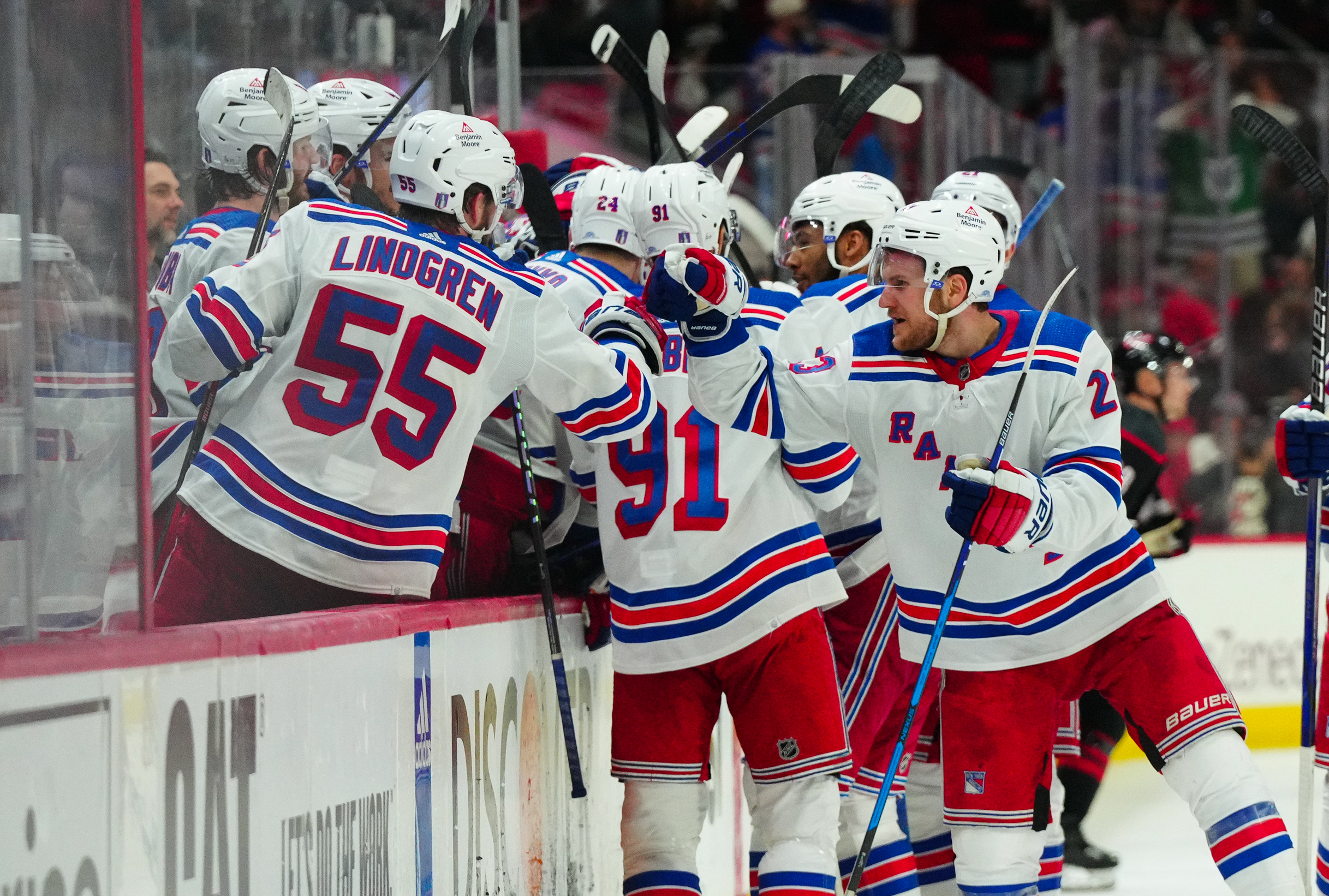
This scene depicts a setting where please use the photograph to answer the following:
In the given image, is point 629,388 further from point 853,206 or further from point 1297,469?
point 1297,469

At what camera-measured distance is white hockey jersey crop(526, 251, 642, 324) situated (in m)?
3.20

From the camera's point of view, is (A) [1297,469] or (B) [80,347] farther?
(A) [1297,469]

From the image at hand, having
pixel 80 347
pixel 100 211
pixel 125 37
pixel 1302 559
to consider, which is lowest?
pixel 1302 559

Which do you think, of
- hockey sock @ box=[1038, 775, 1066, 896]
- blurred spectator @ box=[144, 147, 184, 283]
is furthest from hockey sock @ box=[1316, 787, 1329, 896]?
blurred spectator @ box=[144, 147, 184, 283]

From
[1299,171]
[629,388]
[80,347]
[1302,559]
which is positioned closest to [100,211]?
[80,347]

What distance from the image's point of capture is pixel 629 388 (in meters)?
2.92

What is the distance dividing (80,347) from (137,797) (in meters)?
0.48

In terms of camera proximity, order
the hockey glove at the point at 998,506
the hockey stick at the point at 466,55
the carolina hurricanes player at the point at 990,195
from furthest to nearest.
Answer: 1. the carolina hurricanes player at the point at 990,195
2. the hockey stick at the point at 466,55
3. the hockey glove at the point at 998,506

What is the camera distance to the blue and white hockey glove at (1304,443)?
3244 mm

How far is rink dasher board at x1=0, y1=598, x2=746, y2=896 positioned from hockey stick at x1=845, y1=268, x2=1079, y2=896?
60cm

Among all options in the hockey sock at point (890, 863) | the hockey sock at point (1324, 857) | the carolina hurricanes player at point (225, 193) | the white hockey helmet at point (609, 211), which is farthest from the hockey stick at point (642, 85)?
the hockey sock at point (1324, 857)

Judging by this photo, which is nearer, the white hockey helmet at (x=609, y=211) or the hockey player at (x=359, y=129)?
the white hockey helmet at (x=609, y=211)

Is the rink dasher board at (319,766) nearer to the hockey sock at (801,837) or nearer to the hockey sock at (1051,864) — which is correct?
the hockey sock at (801,837)

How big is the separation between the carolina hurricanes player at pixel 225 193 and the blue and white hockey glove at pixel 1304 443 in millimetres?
1858
